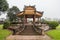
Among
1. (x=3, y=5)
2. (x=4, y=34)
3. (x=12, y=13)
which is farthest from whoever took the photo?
(x=12, y=13)

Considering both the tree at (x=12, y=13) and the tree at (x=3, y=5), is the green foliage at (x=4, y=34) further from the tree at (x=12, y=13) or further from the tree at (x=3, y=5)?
the tree at (x=12, y=13)

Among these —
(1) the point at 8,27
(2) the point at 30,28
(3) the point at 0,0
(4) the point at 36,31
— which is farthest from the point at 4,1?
(4) the point at 36,31

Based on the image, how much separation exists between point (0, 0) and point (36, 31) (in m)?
13.5

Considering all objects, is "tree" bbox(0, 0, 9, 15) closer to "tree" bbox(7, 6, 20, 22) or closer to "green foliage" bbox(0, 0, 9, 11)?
"green foliage" bbox(0, 0, 9, 11)

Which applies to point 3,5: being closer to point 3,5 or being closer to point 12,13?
point 3,5

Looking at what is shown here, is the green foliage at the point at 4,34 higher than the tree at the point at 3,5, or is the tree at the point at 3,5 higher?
the tree at the point at 3,5

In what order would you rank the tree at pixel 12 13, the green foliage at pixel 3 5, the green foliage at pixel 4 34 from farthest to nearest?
the tree at pixel 12 13, the green foliage at pixel 3 5, the green foliage at pixel 4 34

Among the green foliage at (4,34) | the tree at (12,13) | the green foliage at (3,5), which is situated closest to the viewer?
the green foliage at (4,34)

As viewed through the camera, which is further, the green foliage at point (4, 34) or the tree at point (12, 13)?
the tree at point (12, 13)

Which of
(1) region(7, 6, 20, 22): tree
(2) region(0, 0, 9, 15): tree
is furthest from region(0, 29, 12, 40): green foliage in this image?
(1) region(7, 6, 20, 22): tree

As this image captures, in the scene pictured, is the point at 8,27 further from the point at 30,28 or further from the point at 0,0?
the point at 30,28

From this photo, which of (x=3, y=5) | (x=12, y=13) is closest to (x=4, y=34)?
(x=3, y=5)

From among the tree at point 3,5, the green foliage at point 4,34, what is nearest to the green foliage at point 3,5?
the tree at point 3,5

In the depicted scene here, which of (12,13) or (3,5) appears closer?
(3,5)
